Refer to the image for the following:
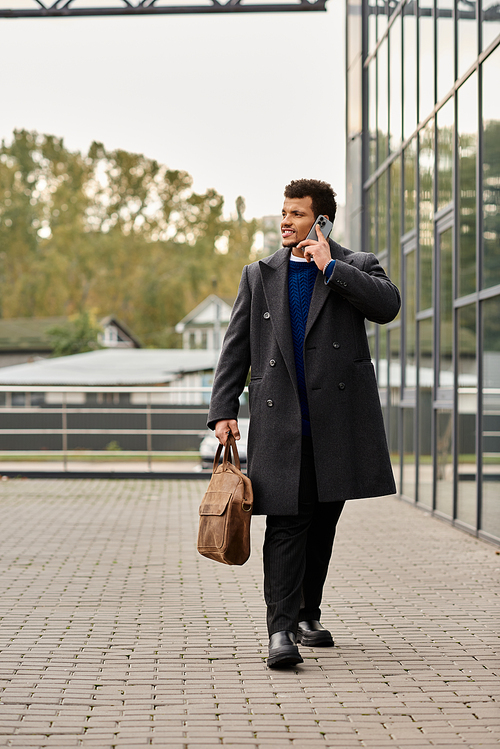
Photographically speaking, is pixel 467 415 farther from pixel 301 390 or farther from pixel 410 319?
pixel 301 390

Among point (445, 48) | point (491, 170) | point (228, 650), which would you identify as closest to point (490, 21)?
point (491, 170)

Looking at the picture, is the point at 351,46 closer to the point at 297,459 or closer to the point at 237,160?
the point at 297,459

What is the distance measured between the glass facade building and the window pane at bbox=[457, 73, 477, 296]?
2 centimetres

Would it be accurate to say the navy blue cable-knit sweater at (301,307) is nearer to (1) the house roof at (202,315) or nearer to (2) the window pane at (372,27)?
(2) the window pane at (372,27)

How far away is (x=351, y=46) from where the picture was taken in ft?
53.3

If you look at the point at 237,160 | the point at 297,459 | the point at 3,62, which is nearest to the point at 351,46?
the point at 297,459

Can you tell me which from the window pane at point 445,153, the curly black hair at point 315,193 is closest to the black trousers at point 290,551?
the curly black hair at point 315,193

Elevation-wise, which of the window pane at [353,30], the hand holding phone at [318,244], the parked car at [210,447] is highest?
the window pane at [353,30]

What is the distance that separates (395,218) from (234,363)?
898 centimetres

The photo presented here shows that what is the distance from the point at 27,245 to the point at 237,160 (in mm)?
13346

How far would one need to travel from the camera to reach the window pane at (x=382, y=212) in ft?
44.3

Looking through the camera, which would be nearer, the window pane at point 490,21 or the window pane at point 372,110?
the window pane at point 490,21

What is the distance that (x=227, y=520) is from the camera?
3941 millimetres

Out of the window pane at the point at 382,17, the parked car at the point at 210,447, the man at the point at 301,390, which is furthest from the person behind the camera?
the parked car at the point at 210,447
